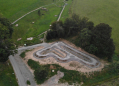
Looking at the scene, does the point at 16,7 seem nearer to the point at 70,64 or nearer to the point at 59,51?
the point at 59,51

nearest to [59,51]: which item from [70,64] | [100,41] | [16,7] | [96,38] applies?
[70,64]

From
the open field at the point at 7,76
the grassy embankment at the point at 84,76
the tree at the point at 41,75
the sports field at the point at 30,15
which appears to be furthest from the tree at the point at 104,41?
the sports field at the point at 30,15

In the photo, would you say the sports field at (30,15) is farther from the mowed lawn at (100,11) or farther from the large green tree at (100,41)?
the large green tree at (100,41)

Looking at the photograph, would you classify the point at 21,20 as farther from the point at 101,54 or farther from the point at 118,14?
the point at 118,14

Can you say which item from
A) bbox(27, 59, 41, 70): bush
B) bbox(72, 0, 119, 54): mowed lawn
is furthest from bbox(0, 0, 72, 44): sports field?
bbox(27, 59, 41, 70): bush

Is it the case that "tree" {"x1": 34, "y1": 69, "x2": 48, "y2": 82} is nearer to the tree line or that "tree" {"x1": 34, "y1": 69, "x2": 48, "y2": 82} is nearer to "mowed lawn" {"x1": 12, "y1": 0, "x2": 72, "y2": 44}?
the tree line

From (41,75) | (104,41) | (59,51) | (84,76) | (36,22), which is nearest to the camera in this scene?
(41,75)
